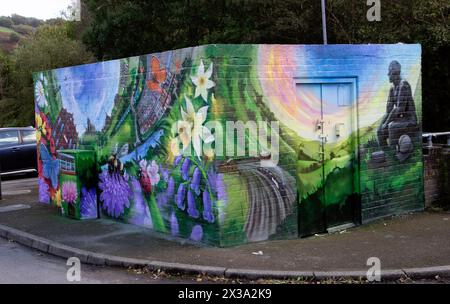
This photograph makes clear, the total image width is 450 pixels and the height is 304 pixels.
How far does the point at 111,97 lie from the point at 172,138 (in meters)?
1.88

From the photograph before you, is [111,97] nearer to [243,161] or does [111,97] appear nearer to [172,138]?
[172,138]

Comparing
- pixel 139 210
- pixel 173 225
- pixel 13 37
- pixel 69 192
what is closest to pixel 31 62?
pixel 69 192

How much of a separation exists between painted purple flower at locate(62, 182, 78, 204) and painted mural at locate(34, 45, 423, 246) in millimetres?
26

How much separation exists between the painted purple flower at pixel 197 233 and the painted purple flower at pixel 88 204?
259cm

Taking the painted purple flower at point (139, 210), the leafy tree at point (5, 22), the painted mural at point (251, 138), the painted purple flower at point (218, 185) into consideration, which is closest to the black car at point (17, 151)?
the painted mural at point (251, 138)

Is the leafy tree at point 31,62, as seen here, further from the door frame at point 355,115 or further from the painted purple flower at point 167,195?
the door frame at point 355,115

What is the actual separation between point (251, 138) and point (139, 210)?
246 centimetres

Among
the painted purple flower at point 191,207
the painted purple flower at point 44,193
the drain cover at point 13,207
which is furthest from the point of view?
the painted purple flower at point 44,193

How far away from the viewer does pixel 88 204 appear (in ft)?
30.7

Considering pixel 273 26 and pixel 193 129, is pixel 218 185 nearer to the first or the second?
pixel 193 129

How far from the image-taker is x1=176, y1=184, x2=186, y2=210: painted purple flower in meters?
7.64

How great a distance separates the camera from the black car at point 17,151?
52.0ft

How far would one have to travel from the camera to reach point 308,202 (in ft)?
25.9
